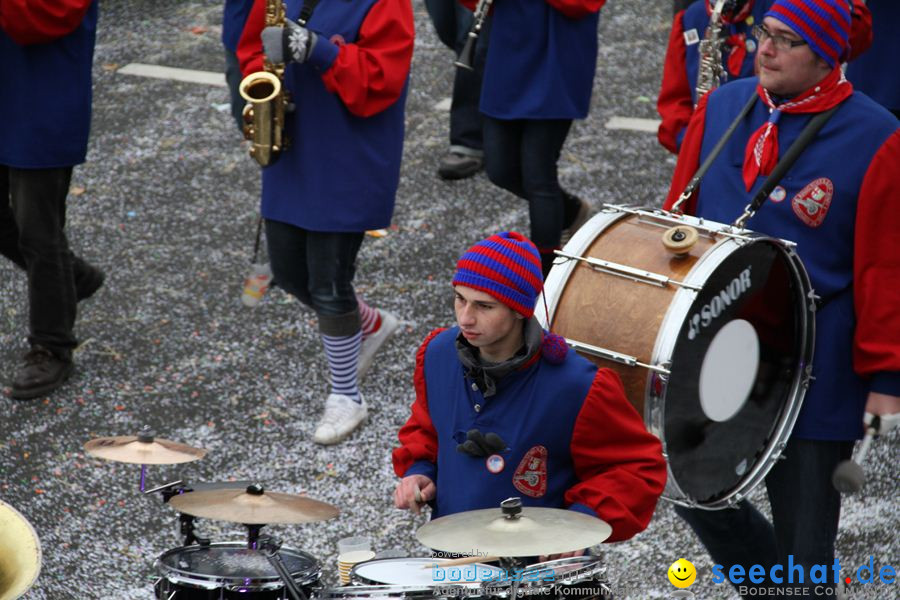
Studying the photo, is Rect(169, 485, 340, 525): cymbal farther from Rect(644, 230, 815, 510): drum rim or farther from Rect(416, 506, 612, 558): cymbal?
Rect(644, 230, 815, 510): drum rim

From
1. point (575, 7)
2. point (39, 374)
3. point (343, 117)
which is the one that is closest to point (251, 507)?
point (343, 117)

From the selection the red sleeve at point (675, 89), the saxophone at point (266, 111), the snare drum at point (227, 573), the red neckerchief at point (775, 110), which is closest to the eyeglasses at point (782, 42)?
the red neckerchief at point (775, 110)

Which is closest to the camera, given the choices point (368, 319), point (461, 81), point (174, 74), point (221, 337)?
point (368, 319)

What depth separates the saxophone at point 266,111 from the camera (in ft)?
15.7

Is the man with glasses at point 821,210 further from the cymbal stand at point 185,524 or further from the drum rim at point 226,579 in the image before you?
the cymbal stand at point 185,524

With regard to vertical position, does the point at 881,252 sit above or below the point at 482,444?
above

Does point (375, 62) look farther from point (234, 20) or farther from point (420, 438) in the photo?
point (420, 438)

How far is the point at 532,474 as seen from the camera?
3.15 metres

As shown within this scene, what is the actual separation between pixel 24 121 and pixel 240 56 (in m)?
0.97

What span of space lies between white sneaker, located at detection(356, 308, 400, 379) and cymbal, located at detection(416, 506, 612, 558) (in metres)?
2.77

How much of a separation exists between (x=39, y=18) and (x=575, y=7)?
2168mm

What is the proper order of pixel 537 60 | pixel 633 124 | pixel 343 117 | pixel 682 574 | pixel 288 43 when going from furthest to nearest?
pixel 633 124, pixel 537 60, pixel 343 117, pixel 288 43, pixel 682 574

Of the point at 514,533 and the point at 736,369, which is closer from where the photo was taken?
the point at 514,533

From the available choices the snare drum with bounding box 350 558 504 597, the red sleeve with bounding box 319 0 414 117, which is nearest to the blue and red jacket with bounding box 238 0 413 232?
the red sleeve with bounding box 319 0 414 117
